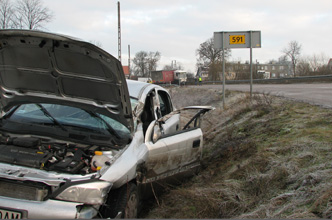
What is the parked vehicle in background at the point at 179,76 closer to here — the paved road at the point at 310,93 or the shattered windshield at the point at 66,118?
the paved road at the point at 310,93

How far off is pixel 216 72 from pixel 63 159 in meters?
46.8

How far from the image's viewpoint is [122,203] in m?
2.85

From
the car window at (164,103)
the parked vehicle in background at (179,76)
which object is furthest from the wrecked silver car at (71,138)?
the parked vehicle in background at (179,76)

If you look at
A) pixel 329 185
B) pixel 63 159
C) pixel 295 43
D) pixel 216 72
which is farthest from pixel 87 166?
pixel 295 43

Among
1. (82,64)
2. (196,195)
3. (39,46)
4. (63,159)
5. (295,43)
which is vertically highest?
(295,43)

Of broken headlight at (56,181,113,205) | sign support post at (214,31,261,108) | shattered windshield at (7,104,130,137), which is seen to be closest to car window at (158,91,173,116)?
shattered windshield at (7,104,130,137)

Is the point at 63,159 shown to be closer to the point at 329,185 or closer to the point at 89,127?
the point at 89,127

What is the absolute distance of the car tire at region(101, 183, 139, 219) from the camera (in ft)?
9.09

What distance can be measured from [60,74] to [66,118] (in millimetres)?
638

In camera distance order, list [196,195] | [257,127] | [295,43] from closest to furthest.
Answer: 1. [196,195]
2. [257,127]
3. [295,43]

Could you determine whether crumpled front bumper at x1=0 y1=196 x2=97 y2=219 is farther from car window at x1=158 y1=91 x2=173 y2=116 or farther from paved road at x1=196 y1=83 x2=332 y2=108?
paved road at x1=196 y1=83 x2=332 y2=108

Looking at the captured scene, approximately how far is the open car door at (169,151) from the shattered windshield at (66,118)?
40 cm

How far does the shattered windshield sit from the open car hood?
0.48ft

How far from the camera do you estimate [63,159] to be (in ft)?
10.2
